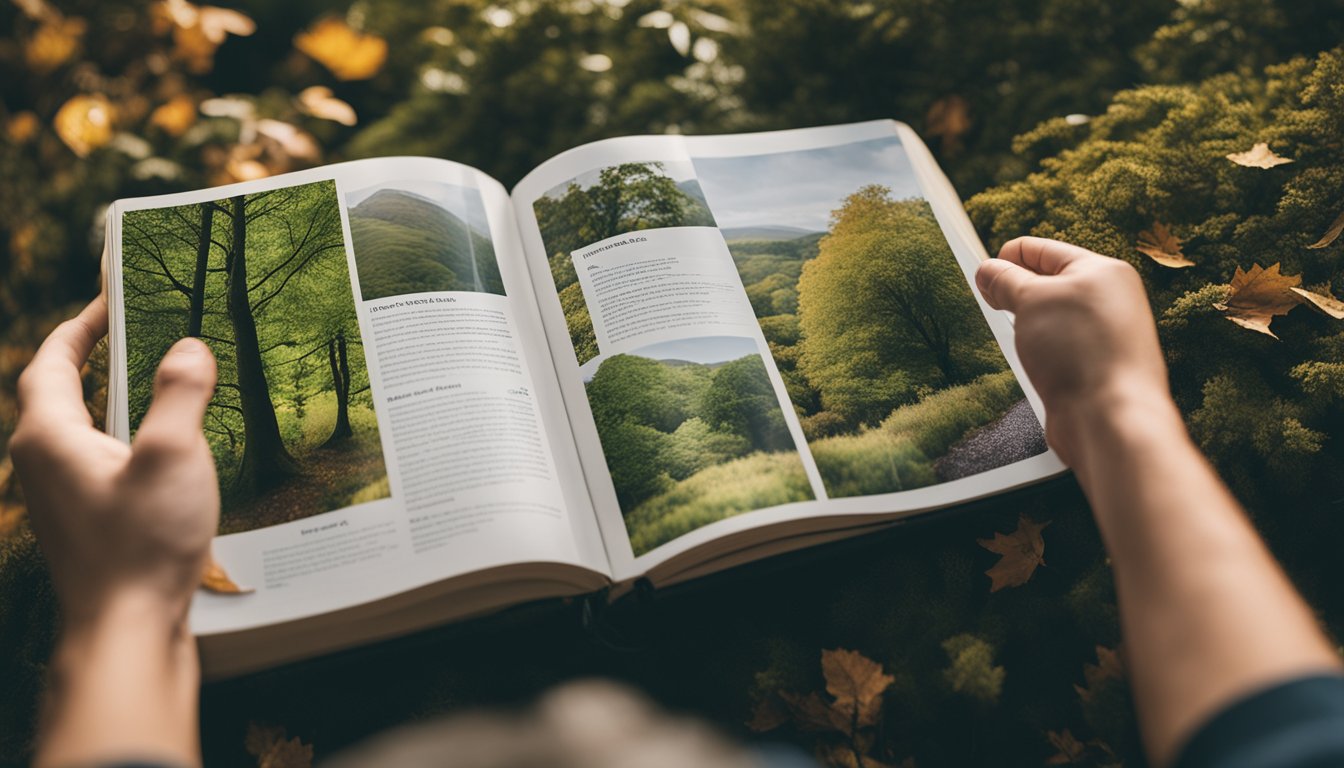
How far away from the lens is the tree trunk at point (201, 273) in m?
0.90

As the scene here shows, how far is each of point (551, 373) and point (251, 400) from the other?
1.01ft

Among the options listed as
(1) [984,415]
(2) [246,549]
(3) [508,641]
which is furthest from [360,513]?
(1) [984,415]

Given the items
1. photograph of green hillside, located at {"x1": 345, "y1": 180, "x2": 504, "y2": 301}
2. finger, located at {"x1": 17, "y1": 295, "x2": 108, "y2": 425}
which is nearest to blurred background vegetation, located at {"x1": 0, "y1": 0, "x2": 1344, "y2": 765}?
finger, located at {"x1": 17, "y1": 295, "x2": 108, "y2": 425}

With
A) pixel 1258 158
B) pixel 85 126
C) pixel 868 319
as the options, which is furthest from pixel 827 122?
pixel 85 126

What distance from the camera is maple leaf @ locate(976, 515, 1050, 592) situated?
849 millimetres

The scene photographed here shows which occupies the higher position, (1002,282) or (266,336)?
(266,336)

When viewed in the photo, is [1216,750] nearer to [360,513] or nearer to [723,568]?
[723,568]

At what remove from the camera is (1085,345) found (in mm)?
752

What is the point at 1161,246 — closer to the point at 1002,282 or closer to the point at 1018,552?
the point at 1002,282

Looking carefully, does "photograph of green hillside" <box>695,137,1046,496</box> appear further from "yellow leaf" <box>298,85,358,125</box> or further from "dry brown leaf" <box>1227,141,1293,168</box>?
"yellow leaf" <box>298,85,358,125</box>

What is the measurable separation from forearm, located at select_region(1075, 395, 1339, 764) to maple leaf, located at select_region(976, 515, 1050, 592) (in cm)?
18

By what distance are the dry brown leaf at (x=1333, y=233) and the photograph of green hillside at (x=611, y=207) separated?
67 centimetres

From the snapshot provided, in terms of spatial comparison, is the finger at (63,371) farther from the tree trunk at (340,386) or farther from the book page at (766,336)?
the book page at (766,336)

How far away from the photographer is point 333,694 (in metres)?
0.84
